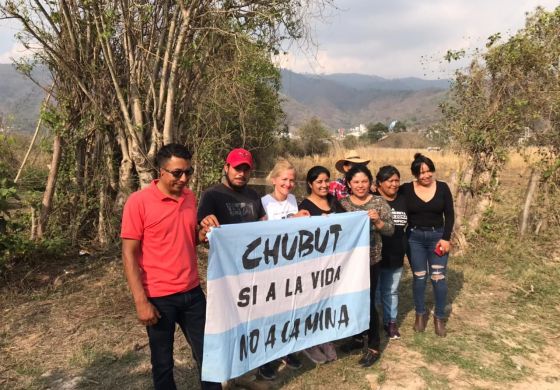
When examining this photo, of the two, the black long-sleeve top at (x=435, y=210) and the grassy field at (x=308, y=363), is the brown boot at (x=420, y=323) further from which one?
the black long-sleeve top at (x=435, y=210)

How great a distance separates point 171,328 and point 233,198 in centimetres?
104

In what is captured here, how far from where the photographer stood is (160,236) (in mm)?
2594

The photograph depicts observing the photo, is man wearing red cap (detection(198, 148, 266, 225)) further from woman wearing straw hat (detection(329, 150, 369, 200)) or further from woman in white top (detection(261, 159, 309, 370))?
woman wearing straw hat (detection(329, 150, 369, 200))

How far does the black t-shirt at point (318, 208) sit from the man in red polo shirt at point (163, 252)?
1194 mm

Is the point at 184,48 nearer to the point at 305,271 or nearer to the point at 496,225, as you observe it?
the point at 305,271

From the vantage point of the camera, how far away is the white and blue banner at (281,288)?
110 inches

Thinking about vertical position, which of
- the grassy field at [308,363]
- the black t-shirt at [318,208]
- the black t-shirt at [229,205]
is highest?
the black t-shirt at [229,205]

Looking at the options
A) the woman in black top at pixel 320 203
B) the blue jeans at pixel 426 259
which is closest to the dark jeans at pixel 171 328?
A: the woman in black top at pixel 320 203

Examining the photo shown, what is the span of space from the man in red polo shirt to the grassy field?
3.44 feet

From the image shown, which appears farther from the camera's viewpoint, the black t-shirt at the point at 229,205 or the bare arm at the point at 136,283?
the black t-shirt at the point at 229,205

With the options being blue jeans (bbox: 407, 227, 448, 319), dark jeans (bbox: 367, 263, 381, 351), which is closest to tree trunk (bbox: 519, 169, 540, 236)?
blue jeans (bbox: 407, 227, 448, 319)

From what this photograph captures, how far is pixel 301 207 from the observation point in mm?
3707

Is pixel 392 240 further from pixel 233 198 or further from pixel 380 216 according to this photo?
pixel 233 198

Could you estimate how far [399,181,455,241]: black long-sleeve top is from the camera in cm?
415
